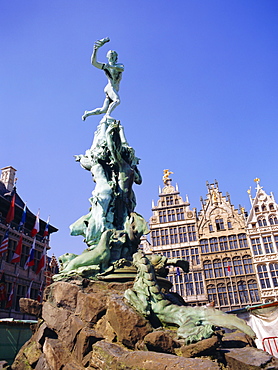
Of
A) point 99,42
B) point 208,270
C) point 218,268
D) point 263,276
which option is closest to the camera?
point 99,42

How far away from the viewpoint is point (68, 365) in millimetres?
6277

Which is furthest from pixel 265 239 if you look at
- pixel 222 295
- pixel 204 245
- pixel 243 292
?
pixel 222 295

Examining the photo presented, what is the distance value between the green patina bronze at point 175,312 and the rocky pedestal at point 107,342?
0.22 meters

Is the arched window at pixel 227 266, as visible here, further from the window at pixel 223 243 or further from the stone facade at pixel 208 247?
the window at pixel 223 243

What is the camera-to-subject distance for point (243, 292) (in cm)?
3506

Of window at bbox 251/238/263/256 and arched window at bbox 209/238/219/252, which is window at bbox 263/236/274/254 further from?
arched window at bbox 209/238/219/252

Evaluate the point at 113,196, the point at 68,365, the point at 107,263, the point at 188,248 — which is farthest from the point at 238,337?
the point at 188,248

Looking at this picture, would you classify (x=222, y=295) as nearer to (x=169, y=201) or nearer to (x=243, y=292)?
(x=243, y=292)

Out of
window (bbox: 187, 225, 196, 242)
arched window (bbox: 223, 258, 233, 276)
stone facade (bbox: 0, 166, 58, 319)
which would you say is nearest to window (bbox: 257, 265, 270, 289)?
arched window (bbox: 223, 258, 233, 276)

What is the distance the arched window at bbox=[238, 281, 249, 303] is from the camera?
34.5 m

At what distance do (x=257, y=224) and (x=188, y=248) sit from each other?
874 cm

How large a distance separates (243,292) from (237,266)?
2.93 metres

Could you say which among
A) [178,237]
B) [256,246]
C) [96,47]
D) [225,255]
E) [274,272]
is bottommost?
[274,272]

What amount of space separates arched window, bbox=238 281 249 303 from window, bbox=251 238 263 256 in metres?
3.81
